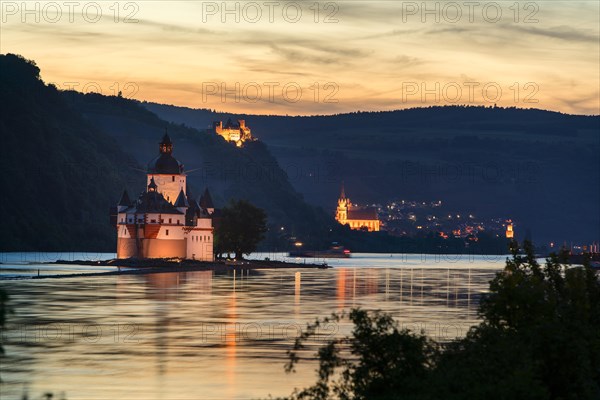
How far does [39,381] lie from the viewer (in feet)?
158

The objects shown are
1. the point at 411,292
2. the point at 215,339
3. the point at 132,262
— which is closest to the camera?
the point at 215,339

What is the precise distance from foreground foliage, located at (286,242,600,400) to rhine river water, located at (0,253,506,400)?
413 inches

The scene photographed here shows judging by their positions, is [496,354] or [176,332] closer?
[496,354]

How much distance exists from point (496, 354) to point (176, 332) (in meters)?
40.4

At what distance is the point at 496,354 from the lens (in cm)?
3328

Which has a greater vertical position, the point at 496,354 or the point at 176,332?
the point at 496,354

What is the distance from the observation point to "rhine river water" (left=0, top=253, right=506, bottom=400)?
157 feet

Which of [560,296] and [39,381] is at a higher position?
[560,296]

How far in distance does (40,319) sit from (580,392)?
50.3 metres

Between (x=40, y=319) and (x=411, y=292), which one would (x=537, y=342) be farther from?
(x=411, y=292)

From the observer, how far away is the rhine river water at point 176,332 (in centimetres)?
4794

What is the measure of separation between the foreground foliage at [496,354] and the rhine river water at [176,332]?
10.5 m

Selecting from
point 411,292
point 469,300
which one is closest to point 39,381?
point 469,300

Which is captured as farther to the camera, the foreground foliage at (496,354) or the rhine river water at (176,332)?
the rhine river water at (176,332)
